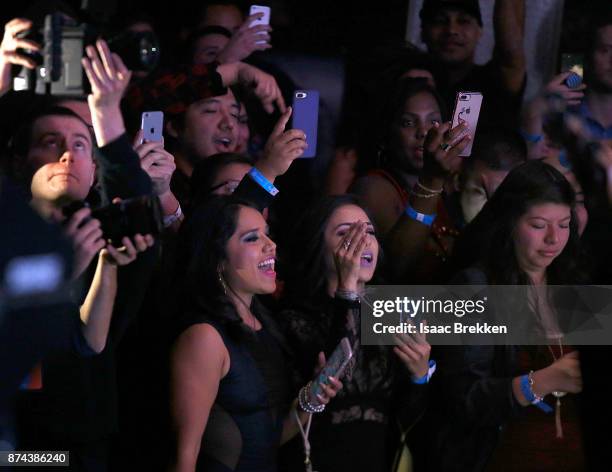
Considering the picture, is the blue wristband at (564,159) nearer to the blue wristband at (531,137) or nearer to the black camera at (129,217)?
the blue wristband at (531,137)

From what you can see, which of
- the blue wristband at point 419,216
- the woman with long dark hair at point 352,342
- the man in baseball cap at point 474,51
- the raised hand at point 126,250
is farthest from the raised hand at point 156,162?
the man in baseball cap at point 474,51

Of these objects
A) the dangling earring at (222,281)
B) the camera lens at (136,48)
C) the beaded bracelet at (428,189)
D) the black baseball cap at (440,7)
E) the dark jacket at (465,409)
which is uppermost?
the black baseball cap at (440,7)

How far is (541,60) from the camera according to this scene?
4.08 metres

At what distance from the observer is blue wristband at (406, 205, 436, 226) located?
3.54 meters

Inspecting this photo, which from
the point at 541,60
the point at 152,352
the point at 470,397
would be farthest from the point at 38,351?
the point at 541,60

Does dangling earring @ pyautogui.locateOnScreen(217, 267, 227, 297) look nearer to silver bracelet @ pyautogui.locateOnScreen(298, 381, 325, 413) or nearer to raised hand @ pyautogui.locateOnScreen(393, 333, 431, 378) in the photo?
silver bracelet @ pyautogui.locateOnScreen(298, 381, 325, 413)

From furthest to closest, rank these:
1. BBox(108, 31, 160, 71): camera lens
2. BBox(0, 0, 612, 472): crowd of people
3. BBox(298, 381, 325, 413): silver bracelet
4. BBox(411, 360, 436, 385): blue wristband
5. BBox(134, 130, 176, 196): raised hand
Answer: BBox(411, 360, 436, 385): blue wristband, BBox(298, 381, 325, 413): silver bracelet, BBox(134, 130, 176, 196): raised hand, BBox(0, 0, 612, 472): crowd of people, BBox(108, 31, 160, 71): camera lens

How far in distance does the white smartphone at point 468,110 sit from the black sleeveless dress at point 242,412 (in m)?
0.89

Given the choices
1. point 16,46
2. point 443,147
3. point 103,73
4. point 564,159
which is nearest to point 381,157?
point 443,147

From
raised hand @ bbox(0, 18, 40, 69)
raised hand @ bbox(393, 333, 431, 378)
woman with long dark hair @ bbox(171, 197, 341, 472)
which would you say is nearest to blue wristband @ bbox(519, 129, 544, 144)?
raised hand @ bbox(393, 333, 431, 378)

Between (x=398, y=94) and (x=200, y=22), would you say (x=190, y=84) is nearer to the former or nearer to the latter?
(x=200, y=22)

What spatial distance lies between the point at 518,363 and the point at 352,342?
54 centimetres

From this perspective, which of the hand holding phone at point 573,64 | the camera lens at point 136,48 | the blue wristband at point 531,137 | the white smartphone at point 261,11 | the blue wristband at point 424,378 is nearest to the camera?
the camera lens at point 136,48

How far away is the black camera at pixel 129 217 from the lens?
9.48ft
